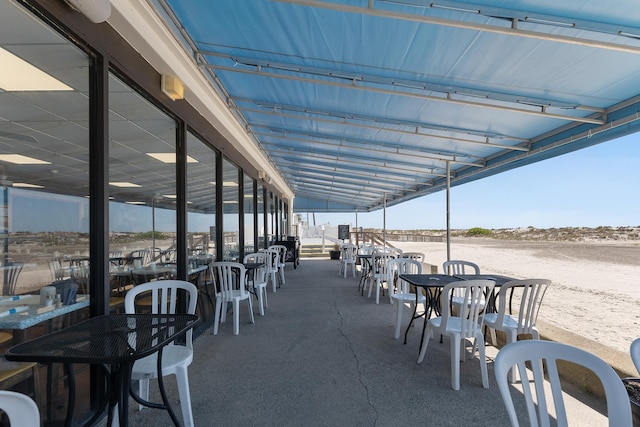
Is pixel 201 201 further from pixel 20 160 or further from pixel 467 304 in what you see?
pixel 467 304

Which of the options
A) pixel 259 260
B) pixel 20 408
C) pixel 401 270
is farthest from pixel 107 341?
pixel 259 260

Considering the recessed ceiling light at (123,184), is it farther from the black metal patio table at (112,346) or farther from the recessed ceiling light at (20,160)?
the black metal patio table at (112,346)

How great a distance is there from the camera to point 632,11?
188 centimetres

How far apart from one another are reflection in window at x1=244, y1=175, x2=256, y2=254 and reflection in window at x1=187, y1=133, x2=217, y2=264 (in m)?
1.74

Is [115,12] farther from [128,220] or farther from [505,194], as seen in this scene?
[505,194]

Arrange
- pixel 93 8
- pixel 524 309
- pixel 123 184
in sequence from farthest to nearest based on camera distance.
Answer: pixel 123 184
pixel 524 309
pixel 93 8

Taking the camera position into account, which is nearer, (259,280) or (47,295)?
(47,295)

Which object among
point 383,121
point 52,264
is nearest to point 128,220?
point 52,264

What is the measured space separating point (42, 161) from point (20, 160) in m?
0.16

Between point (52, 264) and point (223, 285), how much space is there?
1599 mm

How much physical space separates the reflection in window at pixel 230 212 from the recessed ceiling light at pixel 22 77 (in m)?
2.33

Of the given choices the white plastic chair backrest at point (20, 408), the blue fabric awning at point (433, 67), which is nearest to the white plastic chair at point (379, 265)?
the blue fabric awning at point (433, 67)

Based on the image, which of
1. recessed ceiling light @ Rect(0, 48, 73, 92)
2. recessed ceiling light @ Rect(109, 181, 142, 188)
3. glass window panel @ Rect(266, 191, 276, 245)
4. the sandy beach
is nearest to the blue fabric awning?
recessed ceiling light @ Rect(0, 48, 73, 92)

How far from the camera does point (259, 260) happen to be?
5637 millimetres
